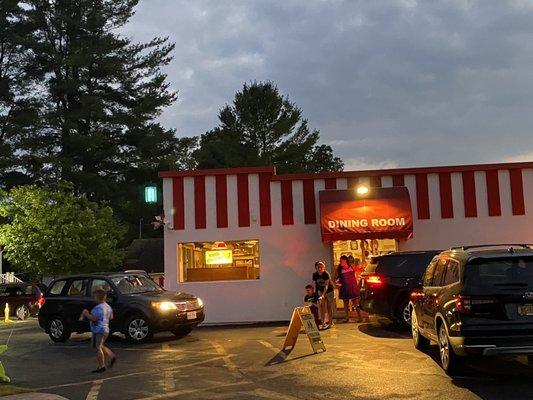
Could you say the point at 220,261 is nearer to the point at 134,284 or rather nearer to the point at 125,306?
the point at 134,284

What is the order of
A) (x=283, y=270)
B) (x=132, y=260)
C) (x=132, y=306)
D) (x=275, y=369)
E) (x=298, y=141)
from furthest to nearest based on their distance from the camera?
(x=298, y=141) < (x=132, y=260) < (x=283, y=270) < (x=132, y=306) < (x=275, y=369)

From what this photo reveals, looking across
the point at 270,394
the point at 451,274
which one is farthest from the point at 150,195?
the point at 451,274

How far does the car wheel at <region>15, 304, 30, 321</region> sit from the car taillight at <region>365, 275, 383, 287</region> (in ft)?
52.3

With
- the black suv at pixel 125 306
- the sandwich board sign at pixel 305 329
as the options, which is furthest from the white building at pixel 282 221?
the sandwich board sign at pixel 305 329

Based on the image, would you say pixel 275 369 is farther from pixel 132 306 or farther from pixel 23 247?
pixel 23 247

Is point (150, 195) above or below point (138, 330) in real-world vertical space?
above

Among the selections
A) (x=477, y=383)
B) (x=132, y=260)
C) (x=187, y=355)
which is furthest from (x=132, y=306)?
(x=132, y=260)

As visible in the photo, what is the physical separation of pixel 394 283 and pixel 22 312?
54.5ft

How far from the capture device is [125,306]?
13734mm

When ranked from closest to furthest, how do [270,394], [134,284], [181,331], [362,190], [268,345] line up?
[270,394] < [268,345] < [181,331] < [134,284] < [362,190]

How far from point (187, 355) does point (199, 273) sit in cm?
653

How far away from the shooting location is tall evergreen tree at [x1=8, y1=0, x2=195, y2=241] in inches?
1575

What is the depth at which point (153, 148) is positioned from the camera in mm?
41781

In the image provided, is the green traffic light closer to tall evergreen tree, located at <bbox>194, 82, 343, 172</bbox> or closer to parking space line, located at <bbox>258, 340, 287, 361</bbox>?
parking space line, located at <bbox>258, 340, 287, 361</bbox>
